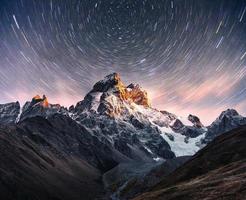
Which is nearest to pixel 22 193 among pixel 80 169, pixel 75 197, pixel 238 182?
pixel 75 197

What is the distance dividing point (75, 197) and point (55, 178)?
22.2 meters

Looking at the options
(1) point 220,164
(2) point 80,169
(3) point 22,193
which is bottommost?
(1) point 220,164

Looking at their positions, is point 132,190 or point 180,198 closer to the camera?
point 180,198

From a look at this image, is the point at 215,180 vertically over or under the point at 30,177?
under

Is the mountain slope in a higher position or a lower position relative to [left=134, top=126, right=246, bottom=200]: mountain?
higher

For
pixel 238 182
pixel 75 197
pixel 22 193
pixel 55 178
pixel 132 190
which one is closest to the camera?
pixel 238 182

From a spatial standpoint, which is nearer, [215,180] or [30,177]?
[215,180]

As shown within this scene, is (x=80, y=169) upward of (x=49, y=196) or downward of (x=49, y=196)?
upward

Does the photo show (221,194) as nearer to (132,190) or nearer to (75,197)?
(75,197)

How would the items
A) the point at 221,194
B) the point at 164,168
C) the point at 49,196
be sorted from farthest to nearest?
the point at 164,168, the point at 49,196, the point at 221,194

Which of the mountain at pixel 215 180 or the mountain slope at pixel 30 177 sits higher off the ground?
the mountain slope at pixel 30 177

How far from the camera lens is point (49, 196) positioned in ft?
337

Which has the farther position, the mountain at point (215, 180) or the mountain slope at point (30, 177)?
the mountain slope at point (30, 177)

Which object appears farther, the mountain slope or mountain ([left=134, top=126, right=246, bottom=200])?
the mountain slope
